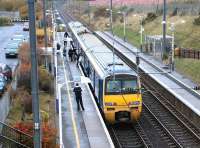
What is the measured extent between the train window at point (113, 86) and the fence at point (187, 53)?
20.2 meters

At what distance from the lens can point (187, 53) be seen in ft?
154

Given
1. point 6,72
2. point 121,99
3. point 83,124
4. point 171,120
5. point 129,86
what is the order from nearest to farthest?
point 121,99 → point 83,124 → point 129,86 → point 171,120 → point 6,72

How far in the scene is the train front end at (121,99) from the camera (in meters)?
24.8

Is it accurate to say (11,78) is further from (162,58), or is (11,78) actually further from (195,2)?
(195,2)

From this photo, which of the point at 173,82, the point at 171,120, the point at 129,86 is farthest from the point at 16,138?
the point at 173,82

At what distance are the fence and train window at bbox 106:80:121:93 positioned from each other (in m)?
20.2

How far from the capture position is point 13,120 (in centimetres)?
2658

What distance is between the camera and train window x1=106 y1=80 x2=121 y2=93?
25.1 m

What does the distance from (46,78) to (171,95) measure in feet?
32.2

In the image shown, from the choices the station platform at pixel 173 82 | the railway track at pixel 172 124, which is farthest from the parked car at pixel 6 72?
the railway track at pixel 172 124

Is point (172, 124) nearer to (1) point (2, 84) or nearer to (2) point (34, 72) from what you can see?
(1) point (2, 84)

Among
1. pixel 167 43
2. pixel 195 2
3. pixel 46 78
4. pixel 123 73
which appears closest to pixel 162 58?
pixel 167 43

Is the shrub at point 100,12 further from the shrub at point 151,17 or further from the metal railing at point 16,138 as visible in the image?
the metal railing at point 16,138

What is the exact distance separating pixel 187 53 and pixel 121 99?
23306mm
